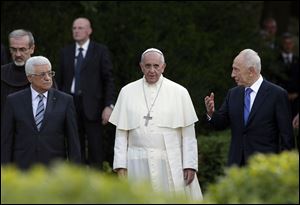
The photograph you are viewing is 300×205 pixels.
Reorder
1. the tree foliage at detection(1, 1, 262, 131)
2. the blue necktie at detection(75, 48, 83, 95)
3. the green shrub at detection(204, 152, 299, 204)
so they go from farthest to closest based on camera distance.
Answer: the tree foliage at detection(1, 1, 262, 131) < the blue necktie at detection(75, 48, 83, 95) < the green shrub at detection(204, 152, 299, 204)

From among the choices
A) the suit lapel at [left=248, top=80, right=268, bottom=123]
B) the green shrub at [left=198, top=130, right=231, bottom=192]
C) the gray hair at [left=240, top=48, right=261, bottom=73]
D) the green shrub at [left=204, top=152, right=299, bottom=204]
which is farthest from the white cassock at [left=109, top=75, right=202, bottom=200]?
the green shrub at [left=204, top=152, right=299, bottom=204]

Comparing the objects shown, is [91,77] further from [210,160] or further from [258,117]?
[258,117]

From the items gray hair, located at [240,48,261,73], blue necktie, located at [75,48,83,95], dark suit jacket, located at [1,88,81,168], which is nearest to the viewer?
gray hair, located at [240,48,261,73]

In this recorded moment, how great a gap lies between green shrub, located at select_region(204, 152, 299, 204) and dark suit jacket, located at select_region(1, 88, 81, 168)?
4176mm

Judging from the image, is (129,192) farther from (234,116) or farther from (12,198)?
(234,116)

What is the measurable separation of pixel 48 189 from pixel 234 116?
5.24 metres

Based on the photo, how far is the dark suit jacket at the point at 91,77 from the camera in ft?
47.4

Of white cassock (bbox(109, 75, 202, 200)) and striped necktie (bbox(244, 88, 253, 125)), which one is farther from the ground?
striped necktie (bbox(244, 88, 253, 125))

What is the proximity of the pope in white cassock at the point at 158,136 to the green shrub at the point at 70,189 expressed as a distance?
4.93 meters

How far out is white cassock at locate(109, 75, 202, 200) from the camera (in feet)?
36.4

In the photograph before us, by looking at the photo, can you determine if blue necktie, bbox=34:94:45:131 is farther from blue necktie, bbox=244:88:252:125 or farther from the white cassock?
blue necktie, bbox=244:88:252:125

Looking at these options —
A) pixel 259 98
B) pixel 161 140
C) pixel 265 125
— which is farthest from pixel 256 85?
pixel 161 140

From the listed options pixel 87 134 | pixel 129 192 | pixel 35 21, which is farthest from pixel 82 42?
pixel 129 192

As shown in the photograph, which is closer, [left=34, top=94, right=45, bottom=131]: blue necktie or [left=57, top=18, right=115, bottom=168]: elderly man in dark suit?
[left=34, top=94, right=45, bottom=131]: blue necktie
